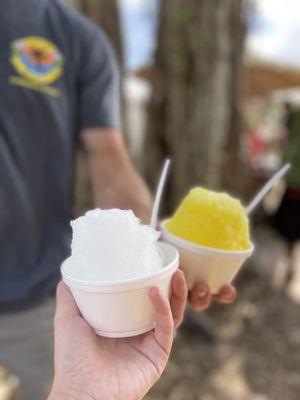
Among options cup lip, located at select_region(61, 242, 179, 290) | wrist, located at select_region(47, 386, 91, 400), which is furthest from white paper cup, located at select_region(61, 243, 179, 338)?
wrist, located at select_region(47, 386, 91, 400)

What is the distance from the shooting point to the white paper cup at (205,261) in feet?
3.70

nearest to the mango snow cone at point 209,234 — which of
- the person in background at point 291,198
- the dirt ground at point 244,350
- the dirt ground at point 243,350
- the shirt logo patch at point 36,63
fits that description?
the shirt logo patch at point 36,63

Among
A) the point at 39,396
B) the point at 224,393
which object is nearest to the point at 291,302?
the point at 224,393

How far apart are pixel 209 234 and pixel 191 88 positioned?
2182mm

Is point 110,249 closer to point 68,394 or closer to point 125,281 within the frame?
point 125,281

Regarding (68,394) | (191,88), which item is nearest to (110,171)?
(68,394)

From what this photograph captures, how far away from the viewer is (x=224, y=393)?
8.91ft

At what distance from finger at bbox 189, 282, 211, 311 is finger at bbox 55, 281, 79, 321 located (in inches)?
12.5

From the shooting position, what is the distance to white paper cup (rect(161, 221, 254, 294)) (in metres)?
1.13

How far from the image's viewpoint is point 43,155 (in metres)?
1.70

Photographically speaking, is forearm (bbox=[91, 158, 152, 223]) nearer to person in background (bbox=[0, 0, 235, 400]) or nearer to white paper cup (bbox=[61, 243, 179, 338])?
person in background (bbox=[0, 0, 235, 400])

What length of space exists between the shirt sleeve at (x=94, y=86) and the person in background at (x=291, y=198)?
1.83 metres

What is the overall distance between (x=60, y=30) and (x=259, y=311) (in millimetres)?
2429

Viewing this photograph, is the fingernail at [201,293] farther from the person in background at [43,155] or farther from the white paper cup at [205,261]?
the person in background at [43,155]
